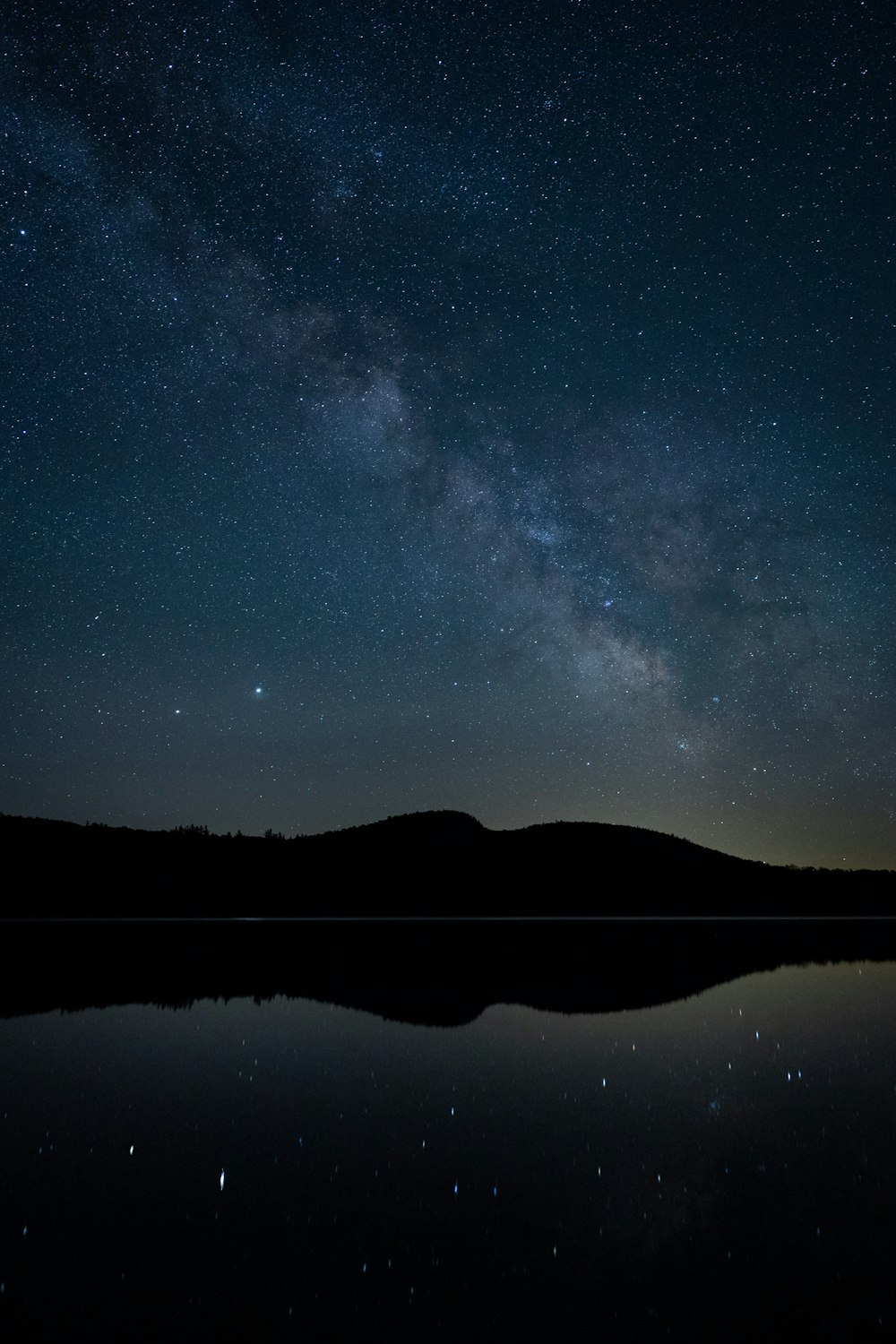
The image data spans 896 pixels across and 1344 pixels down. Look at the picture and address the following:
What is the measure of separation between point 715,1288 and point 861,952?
31.4 m

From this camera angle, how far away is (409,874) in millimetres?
96438

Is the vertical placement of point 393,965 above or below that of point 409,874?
below

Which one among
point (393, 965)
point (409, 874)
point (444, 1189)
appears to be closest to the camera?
point (444, 1189)

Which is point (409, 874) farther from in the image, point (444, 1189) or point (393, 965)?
point (444, 1189)

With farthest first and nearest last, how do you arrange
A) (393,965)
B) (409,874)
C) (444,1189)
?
(409,874)
(393,965)
(444,1189)

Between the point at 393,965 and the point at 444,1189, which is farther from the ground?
the point at 444,1189

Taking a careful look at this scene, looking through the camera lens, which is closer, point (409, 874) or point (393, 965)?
point (393, 965)

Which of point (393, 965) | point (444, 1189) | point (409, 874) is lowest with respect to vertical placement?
point (393, 965)

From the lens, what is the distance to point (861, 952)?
31484mm

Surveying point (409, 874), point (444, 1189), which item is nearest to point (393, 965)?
point (444, 1189)

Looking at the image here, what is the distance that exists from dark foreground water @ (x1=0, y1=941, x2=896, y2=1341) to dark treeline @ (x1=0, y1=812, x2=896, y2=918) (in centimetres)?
5464

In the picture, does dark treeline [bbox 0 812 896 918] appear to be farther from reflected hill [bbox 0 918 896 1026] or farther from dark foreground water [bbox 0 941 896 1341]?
dark foreground water [bbox 0 941 896 1341]

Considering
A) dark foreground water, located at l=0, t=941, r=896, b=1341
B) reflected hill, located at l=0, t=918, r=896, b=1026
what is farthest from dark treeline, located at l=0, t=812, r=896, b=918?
dark foreground water, located at l=0, t=941, r=896, b=1341

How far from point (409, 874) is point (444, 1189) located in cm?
9251
